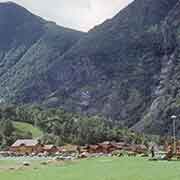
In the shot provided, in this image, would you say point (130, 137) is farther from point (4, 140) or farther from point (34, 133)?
point (4, 140)

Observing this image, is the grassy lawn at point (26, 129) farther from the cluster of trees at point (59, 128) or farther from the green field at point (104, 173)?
the green field at point (104, 173)

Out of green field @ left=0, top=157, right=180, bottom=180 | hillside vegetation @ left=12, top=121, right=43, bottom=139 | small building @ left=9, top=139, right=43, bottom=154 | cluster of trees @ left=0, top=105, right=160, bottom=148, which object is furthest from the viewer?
hillside vegetation @ left=12, top=121, right=43, bottom=139

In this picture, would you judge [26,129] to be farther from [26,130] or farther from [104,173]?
[104,173]

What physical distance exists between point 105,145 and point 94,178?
104410 millimetres

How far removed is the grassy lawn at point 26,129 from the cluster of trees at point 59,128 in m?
2.07

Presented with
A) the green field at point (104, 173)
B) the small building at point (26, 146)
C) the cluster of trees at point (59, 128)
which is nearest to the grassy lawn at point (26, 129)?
the cluster of trees at point (59, 128)

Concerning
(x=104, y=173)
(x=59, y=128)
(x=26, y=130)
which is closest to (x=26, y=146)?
(x=26, y=130)

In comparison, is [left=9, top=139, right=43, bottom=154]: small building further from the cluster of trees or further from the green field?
the green field

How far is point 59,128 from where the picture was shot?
16600 cm

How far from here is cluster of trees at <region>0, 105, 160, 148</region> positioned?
152 metres

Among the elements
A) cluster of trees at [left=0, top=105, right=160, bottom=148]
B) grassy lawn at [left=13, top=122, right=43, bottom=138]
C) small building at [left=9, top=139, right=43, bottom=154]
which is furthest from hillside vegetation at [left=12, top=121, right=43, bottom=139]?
small building at [left=9, top=139, right=43, bottom=154]

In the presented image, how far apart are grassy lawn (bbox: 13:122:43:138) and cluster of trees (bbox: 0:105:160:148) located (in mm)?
2072

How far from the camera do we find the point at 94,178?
26656 millimetres

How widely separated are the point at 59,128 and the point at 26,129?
37.6 ft
